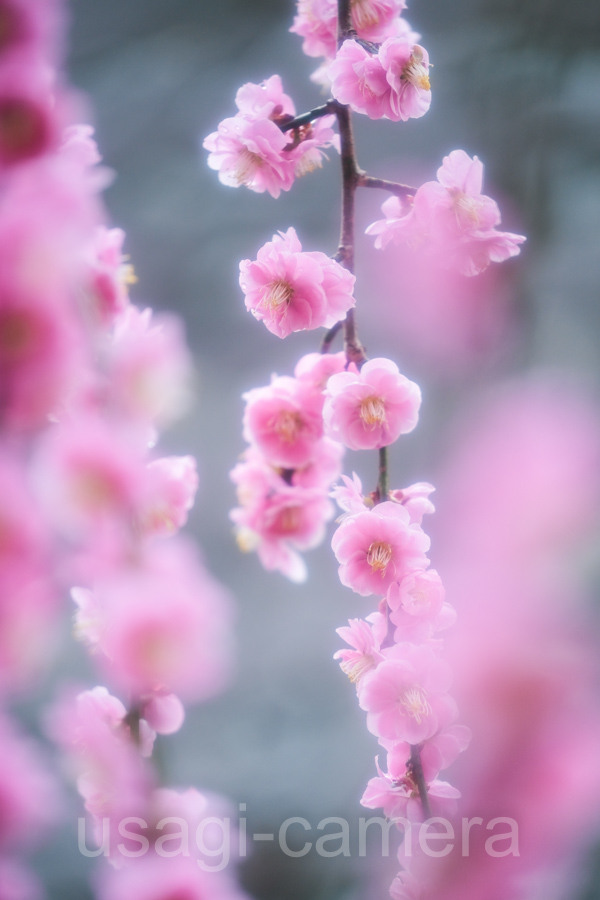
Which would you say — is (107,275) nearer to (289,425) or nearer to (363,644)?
(289,425)

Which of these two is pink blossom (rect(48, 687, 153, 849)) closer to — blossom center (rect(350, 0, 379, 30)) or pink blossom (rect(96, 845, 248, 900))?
pink blossom (rect(96, 845, 248, 900))

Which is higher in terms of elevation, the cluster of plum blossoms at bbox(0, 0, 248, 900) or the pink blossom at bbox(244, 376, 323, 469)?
the pink blossom at bbox(244, 376, 323, 469)

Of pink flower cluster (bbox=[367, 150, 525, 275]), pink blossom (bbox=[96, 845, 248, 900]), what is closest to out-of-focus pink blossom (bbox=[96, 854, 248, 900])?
pink blossom (bbox=[96, 845, 248, 900])

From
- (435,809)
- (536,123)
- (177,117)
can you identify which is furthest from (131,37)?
(435,809)

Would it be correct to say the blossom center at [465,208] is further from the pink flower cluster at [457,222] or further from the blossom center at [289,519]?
the blossom center at [289,519]

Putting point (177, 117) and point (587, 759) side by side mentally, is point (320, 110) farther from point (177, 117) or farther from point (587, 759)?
point (177, 117)

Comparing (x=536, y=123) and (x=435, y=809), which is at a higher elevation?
(x=536, y=123)

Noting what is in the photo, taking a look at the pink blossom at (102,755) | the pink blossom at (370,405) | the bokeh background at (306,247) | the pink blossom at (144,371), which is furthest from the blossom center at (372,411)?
the bokeh background at (306,247)
